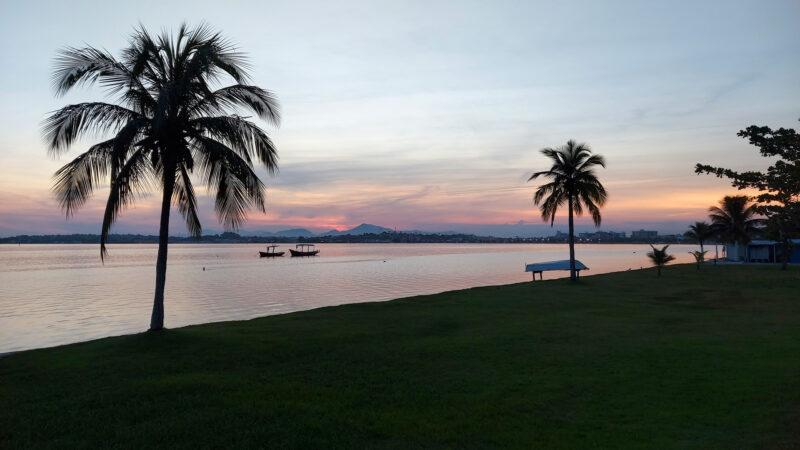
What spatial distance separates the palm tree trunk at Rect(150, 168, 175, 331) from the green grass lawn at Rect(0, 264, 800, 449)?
61 centimetres

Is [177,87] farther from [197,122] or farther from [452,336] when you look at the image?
[452,336]

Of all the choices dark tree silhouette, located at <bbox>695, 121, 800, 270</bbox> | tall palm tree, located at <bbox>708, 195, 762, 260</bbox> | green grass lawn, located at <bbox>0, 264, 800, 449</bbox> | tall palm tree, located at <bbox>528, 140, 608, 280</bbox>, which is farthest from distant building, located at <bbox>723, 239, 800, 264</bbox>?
dark tree silhouette, located at <bbox>695, 121, 800, 270</bbox>

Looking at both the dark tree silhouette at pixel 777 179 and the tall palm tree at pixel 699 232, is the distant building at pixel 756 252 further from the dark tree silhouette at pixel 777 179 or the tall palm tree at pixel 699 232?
the dark tree silhouette at pixel 777 179

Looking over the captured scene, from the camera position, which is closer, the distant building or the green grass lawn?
the green grass lawn

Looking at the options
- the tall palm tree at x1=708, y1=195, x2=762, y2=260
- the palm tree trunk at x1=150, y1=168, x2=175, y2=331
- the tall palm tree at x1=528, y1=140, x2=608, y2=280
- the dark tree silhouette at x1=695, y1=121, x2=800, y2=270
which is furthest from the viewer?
the tall palm tree at x1=708, y1=195, x2=762, y2=260

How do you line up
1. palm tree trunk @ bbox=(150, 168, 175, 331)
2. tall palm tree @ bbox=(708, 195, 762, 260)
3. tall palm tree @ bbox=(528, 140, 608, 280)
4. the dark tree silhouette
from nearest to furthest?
the dark tree silhouette, palm tree trunk @ bbox=(150, 168, 175, 331), tall palm tree @ bbox=(528, 140, 608, 280), tall palm tree @ bbox=(708, 195, 762, 260)

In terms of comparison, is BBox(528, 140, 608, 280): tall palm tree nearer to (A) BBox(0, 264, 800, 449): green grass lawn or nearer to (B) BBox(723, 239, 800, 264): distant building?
(A) BBox(0, 264, 800, 449): green grass lawn

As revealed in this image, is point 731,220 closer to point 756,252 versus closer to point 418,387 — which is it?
point 756,252

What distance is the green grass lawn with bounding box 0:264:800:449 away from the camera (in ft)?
24.5

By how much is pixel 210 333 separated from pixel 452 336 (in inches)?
276

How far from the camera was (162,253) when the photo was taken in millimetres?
15016

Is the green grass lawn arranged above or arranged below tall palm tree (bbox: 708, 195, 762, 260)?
below

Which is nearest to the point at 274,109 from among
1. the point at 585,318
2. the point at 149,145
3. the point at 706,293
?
the point at 149,145

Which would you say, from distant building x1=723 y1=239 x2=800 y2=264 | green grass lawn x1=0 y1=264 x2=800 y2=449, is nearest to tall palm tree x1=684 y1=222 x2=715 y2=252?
distant building x1=723 y1=239 x2=800 y2=264
